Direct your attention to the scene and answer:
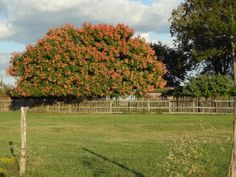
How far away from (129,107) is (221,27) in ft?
35.6

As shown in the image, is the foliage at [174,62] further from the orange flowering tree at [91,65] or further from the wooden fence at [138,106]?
the wooden fence at [138,106]

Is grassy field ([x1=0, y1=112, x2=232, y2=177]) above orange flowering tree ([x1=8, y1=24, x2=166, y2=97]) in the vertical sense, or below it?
below

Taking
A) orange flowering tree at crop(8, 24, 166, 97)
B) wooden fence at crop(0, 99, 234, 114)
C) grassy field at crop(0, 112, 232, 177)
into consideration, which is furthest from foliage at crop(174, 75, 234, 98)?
grassy field at crop(0, 112, 232, 177)

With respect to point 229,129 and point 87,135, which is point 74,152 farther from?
point 229,129

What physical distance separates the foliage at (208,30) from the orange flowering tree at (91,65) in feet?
21.6

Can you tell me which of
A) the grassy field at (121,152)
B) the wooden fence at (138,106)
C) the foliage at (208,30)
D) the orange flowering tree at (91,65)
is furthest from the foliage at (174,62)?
the grassy field at (121,152)

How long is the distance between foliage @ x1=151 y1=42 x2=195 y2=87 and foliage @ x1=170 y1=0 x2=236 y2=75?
6.67 feet

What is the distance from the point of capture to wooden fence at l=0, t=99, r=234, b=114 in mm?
39531

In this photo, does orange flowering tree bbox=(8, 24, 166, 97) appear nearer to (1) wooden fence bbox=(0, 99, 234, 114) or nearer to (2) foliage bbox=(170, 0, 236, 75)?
(1) wooden fence bbox=(0, 99, 234, 114)

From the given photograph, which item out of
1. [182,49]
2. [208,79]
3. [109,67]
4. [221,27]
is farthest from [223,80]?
[182,49]

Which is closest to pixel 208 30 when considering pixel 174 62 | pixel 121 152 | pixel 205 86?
pixel 205 86

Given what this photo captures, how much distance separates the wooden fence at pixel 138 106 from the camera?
130 ft

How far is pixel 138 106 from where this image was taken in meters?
43.9

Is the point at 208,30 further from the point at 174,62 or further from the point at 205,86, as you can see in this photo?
the point at 174,62
